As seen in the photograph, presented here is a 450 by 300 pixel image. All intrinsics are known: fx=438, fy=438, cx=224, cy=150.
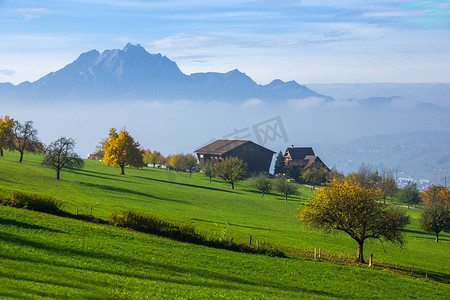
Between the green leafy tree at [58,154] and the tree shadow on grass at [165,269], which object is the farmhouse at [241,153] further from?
the tree shadow on grass at [165,269]

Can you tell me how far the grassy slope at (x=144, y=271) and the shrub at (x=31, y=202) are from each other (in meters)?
2.06

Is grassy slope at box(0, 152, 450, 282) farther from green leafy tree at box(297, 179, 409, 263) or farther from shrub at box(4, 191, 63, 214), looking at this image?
shrub at box(4, 191, 63, 214)

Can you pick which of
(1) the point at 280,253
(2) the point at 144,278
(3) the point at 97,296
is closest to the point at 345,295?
(1) the point at 280,253

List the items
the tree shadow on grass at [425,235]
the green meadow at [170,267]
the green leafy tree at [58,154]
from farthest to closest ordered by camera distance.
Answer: the green leafy tree at [58,154]
the tree shadow on grass at [425,235]
the green meadow at [170,267]

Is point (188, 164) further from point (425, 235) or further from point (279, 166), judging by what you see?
point (425, 235)

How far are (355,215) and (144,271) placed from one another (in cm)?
2605

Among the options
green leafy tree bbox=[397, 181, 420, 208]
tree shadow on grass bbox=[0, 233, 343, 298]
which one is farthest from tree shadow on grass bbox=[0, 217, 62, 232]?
green leafy tree bbox=[397, 181, 420, 208]

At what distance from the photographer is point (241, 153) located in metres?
173

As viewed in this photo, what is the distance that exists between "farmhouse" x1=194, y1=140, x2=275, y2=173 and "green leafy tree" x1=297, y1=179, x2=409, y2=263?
12055cm

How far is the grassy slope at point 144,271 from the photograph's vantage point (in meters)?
22.5

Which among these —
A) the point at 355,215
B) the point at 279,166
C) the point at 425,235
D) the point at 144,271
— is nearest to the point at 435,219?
the point at 425,235

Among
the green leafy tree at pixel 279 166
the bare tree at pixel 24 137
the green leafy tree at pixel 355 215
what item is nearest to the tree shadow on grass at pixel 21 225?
the green leafy tree at pixel 355 215

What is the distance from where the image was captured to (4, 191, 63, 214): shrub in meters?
41.9

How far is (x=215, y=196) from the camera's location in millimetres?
96250
